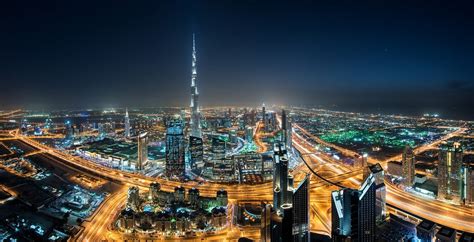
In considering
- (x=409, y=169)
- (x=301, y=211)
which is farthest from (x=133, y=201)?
(x=409, y=169)

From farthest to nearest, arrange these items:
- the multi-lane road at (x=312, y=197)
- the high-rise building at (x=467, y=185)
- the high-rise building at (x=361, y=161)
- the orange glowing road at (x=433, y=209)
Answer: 1. the high-rise building at (x=361, y=161)
2. the high-rise building at (x=467, y=185)
3. the orange glowing road at (x=433, y=209)
4. the multi-lane road at (x=312, y=197)

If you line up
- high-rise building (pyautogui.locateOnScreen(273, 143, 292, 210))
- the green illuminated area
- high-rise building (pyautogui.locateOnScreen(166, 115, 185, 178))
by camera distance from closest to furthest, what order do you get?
high-rise building (pyautogui.locateOnScreen(273, 143, 292, 210)) → high-rise building (pyautogui.locateOnScreen(166, 115, 185, 178)) → the green illuminated area

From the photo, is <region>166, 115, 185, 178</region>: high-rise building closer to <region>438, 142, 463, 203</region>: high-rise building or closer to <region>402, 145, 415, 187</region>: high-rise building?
<region>402, 145, 415, 187</region>: high-rise building

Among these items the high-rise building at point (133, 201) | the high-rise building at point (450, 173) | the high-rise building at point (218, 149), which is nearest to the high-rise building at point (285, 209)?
the high-rise building at point (133, 201)

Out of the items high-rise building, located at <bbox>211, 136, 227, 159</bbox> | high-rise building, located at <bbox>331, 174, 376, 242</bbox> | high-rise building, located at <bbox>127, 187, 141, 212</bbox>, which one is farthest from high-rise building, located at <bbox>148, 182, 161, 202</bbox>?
high-rise building, located at <bbox>331, 174, 376, 242</bbox>

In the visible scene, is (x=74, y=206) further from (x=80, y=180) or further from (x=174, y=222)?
(x=174, y=222)

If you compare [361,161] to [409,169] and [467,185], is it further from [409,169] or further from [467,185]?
[467,185]

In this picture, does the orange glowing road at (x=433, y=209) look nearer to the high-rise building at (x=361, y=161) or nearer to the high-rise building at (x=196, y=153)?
the high-rise building at (x=361, y=161)
